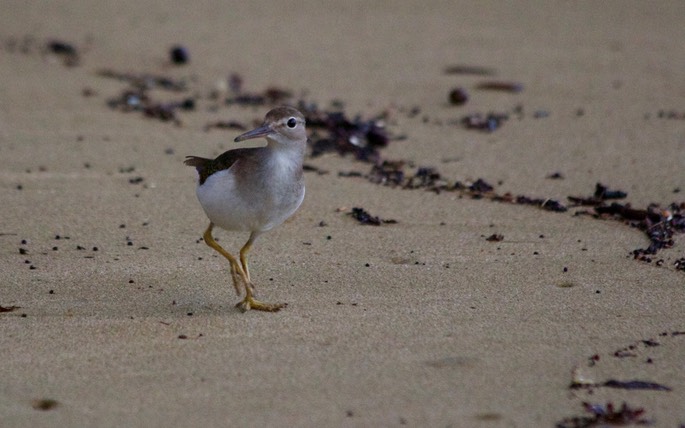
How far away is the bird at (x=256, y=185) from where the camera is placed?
512cm

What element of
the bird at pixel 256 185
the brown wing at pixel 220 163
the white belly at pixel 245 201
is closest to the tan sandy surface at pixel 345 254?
the bird at pixel 256 185

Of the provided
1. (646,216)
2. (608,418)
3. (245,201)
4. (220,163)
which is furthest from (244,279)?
(646,216)

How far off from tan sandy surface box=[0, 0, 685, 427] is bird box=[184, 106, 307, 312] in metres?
0.21

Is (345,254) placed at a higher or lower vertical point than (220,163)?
lower

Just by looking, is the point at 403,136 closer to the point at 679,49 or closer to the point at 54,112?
the point at 54,112

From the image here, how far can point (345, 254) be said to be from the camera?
5.90m

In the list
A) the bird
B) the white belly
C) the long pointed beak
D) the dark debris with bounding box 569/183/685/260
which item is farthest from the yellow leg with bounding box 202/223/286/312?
the dark debris with bounding box 569/183/685/260

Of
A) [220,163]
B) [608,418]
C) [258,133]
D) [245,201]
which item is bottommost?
[608,418]

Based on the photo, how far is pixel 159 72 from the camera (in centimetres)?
984

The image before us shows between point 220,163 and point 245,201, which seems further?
point 220,163

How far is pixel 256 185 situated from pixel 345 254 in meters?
0.97

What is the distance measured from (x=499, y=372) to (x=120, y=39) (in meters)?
7.51

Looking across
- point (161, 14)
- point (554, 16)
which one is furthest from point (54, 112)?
point (554, 16)

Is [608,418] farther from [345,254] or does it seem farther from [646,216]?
[646,216]
